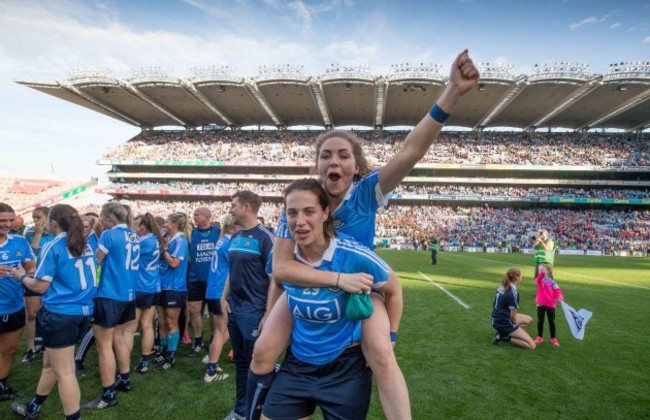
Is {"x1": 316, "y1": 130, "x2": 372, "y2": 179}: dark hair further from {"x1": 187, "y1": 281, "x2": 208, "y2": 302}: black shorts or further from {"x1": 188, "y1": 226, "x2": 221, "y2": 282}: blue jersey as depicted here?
{"x1": 187, "y1": 281, "x2": 208, "y2": 302}: black shorts

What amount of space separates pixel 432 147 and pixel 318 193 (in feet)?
170

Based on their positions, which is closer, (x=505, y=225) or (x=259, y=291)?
(x=259, y=291)

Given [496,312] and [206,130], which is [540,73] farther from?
[206,130]

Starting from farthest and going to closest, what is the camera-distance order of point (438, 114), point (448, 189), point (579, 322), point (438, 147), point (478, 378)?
point (438, 147) → point (448, 189) → point (579, 322) → point (478, 378) → point (438, 114)

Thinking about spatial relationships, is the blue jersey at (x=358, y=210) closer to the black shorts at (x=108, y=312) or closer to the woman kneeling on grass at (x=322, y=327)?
the woman kneeling on grass at (x=322, y=327)

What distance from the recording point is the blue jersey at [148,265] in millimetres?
5805

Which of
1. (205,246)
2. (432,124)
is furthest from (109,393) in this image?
(432,124)

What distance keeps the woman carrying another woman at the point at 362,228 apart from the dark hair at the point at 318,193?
21 centimetres

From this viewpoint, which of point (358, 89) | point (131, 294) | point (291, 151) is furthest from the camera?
point (291, 151)

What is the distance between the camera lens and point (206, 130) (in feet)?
192

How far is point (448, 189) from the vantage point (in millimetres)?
51719

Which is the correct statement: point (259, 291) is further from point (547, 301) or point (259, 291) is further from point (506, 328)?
point (547, 301)

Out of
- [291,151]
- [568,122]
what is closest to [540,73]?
[568,122]

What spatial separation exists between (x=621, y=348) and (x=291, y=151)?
159 feet
